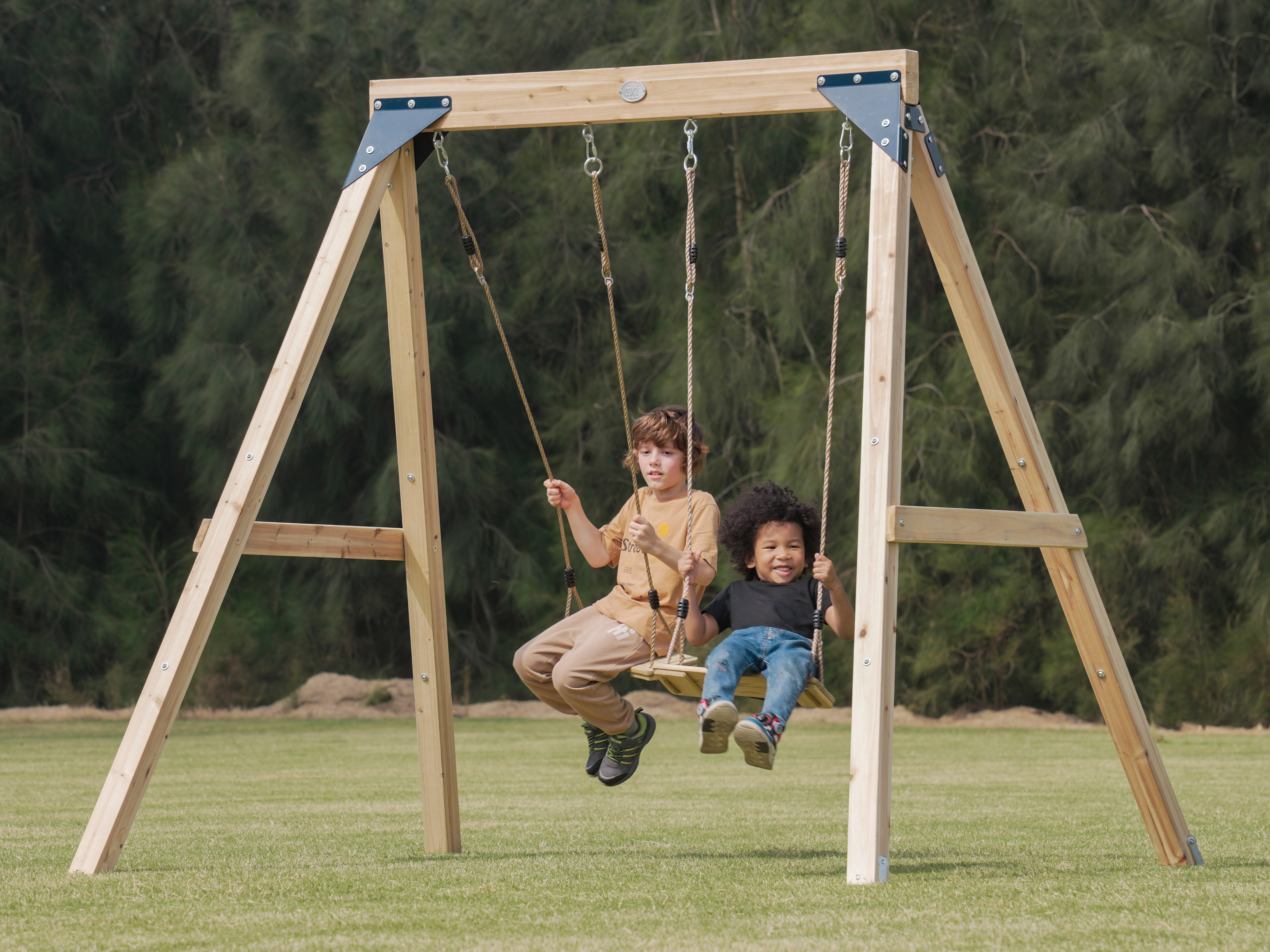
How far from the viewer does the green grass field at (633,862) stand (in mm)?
3115

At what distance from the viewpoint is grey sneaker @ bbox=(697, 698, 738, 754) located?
157 inches

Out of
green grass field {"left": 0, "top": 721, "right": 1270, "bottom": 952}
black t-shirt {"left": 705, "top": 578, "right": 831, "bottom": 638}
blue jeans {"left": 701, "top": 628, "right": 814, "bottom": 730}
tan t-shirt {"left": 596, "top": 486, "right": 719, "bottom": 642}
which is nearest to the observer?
green grass field {"left": 0, "top": 721, "right": 1270, "bottom": 952}

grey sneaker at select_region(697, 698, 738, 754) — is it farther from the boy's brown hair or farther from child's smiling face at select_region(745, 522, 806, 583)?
the boy's brown hair

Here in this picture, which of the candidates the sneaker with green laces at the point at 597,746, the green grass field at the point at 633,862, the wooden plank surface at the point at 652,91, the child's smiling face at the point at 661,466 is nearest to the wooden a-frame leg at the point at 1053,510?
the green grass field at the point at 633,862

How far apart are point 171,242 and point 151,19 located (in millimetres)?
2963

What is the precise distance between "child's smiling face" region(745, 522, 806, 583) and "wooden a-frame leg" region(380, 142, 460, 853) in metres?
1.04

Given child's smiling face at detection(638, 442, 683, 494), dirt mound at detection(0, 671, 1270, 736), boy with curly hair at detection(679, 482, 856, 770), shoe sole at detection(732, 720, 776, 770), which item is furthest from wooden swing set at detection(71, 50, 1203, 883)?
dirt mound at detection(0, 671, 1270, 736)

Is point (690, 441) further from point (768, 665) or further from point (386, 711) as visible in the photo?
point (386, 711)

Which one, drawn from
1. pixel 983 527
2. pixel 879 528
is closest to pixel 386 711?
pixel 983 527

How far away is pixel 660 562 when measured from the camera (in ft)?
15.6

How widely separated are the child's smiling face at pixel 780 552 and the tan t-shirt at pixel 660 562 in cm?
15

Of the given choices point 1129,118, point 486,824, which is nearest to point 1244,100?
point 1129,118

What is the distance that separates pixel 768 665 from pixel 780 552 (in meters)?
0.50

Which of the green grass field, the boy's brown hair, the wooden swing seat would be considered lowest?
the green grass field
